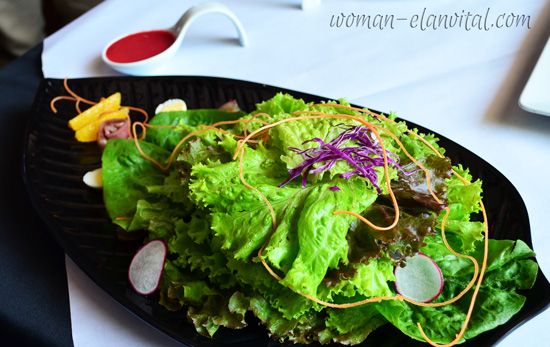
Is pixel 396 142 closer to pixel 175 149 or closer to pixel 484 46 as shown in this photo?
pixel 175 149

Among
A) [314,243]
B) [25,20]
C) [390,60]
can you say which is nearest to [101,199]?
[314,243]

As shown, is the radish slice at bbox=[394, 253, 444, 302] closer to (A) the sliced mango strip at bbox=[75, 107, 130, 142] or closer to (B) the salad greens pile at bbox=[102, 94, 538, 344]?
(B) the salad greens pile at bbox=[102, 94, 538, 344]

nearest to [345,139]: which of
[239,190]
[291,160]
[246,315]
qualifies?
[291,160]

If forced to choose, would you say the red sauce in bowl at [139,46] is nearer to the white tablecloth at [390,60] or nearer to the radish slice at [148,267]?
the white tablecloth at [390,60]

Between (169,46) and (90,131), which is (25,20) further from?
(90,131)

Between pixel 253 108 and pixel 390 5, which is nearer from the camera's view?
pixel 253 108

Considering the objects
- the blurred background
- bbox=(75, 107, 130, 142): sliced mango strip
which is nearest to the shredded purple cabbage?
bbox=(75, 107, 130, 142): sliced mango strip
